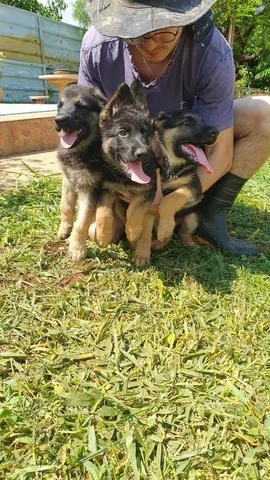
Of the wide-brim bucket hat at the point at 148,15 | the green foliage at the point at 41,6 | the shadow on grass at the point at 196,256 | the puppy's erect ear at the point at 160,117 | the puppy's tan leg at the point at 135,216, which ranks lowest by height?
the shadow on grass at the point at 196,256

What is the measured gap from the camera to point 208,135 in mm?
2547

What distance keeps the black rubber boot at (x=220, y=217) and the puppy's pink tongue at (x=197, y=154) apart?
0.37 meters

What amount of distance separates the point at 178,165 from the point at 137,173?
45 centimetres

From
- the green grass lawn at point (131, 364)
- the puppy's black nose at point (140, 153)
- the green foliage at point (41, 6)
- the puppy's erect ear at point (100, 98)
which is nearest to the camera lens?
the green grass lawn at point (131, 364)

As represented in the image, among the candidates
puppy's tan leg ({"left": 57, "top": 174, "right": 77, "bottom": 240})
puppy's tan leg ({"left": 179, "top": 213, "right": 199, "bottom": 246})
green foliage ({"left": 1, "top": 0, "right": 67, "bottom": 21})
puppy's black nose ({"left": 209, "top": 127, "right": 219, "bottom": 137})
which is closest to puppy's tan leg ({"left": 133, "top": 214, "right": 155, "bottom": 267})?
puppy's tan leg ({"left": 179, "top": 213, "right": 199, "bottom": 246})

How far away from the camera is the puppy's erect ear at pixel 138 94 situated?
2527mm

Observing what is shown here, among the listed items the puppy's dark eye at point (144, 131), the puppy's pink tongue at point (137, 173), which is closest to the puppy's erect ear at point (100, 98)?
the puppy's dark eye at point (144, 131)

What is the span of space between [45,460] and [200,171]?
2120 mm

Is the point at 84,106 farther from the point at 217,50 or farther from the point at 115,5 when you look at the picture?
the point at 217,50

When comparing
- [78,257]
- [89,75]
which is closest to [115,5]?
[89,75]

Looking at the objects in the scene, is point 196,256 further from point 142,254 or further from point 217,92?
point 217,92

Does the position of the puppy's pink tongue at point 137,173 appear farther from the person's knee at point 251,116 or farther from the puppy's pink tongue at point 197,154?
the person's knee at point 251,116

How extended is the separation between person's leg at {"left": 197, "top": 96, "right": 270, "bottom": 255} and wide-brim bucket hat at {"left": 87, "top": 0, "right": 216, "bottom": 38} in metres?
1.19

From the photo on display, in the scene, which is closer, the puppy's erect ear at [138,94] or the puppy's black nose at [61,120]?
the puppy's black nose at [61,120]
